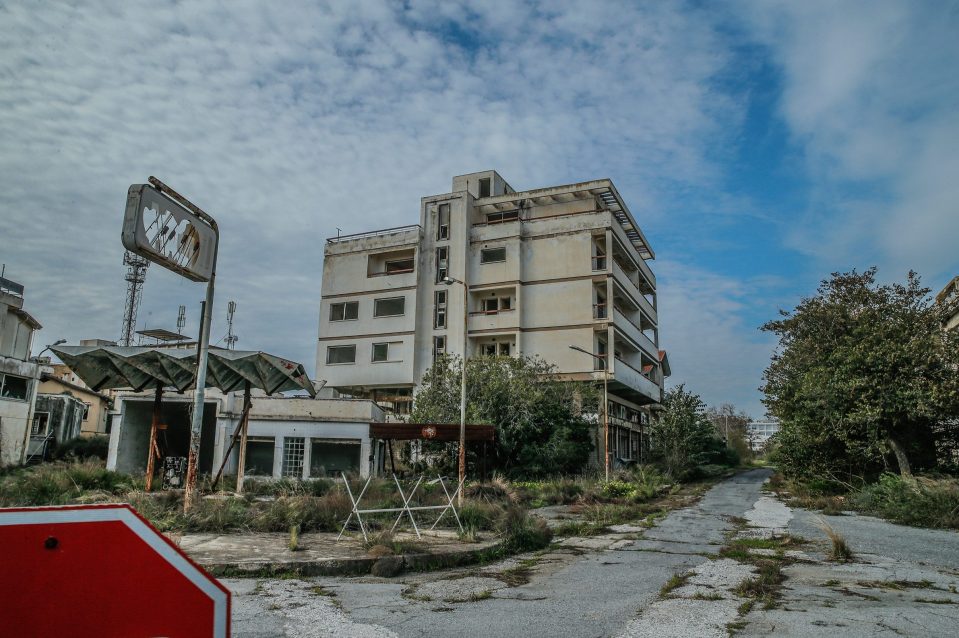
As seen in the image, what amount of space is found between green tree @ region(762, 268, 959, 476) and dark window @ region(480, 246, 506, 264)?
1816cm

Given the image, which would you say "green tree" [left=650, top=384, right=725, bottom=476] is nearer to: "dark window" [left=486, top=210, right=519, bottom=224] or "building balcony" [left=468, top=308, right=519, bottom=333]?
"building balcony" [left=468, top=308, right=519, bottom=333]

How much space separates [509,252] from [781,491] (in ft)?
65.3

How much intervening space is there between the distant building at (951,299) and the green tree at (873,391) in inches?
40.6

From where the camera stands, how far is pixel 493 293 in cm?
4050

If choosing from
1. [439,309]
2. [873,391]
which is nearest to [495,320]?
[439,309]

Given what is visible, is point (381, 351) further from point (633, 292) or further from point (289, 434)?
point (633, 292)

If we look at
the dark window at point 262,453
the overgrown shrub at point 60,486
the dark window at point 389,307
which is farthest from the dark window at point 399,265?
the overgrown shrub at point 60,486

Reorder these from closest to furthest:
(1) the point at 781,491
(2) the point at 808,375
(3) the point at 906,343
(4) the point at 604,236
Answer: (3) the point at 906,343, (2) the point at 808,375, (1) the point at 781,491, (4) the point at 604,236

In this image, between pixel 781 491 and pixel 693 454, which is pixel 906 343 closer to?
pixel 781 491

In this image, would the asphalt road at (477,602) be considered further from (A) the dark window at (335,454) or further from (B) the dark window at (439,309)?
(B) the dark window at (439,309)

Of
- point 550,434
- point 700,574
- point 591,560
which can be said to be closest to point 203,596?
point 700,574

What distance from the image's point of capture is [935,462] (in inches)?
848

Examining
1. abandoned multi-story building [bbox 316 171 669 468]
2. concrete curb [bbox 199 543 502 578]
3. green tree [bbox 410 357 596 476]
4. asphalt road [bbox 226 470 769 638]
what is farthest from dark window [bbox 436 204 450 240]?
concrete curb [bbox 199 543 502 578]

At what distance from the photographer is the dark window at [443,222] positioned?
41.2 metres
